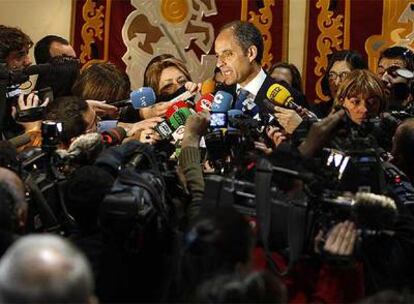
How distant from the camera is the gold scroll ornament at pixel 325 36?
5.11m

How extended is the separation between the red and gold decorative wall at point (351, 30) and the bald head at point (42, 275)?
345 centimetres

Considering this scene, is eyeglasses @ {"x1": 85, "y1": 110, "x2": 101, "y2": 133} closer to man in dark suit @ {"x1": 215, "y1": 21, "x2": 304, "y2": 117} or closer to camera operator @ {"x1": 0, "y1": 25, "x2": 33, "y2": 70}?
man in dark suit @ {"x1": 215, "y1": 21, "x2": 304, "y2": 117}

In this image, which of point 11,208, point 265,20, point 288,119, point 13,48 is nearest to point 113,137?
point 288,119

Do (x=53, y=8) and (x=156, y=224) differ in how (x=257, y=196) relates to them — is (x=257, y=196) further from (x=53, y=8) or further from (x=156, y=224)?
(x=53, y=8)

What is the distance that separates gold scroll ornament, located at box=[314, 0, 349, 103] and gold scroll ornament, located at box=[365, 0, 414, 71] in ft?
0.57

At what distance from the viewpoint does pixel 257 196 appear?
7.57 feet

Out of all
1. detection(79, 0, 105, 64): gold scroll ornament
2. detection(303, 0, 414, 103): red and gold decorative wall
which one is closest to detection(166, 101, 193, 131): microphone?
detection(303, 0, 414, 103): red and gold decorative wall

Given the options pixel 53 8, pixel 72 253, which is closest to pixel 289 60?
pixel 53 8

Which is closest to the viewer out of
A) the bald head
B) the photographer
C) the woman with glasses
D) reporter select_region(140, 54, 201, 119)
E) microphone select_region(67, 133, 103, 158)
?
the bald head

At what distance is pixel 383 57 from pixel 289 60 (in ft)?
3.53

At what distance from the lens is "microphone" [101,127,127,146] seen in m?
2.98

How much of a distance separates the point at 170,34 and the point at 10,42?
1540 millimetres

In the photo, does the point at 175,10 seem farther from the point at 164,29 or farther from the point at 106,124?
the point at 106,124

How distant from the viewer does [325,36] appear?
5145mm
